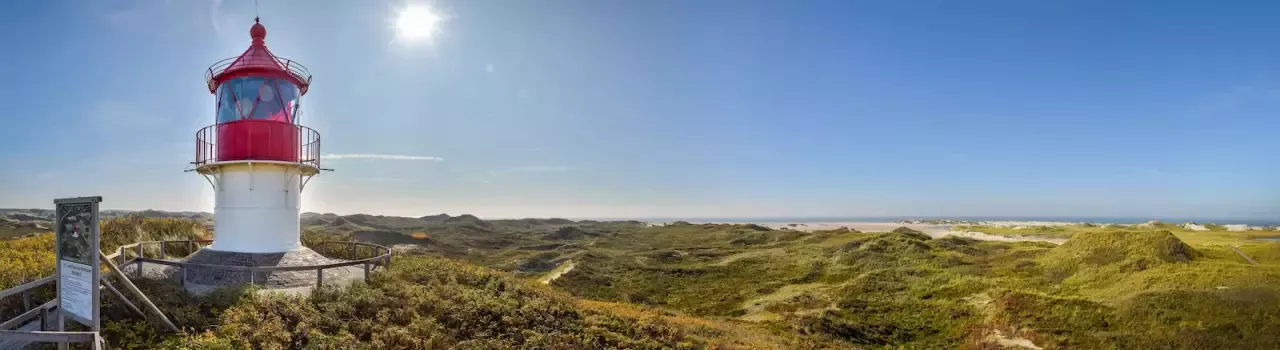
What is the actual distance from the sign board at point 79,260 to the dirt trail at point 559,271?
2276 cm

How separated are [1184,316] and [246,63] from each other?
27.6 m

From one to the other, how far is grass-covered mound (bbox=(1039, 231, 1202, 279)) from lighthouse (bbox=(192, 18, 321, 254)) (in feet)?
97.9

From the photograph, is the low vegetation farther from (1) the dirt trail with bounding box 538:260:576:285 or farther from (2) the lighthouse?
(2) the lighthouse

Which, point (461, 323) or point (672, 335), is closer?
point (461, 323)

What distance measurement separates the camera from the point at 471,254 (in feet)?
135

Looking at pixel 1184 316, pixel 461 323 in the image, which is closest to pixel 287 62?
pixel 461 323

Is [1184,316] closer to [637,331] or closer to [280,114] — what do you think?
[637,331]

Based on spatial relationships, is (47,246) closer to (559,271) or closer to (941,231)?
(559,271)

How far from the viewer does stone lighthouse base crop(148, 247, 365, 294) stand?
1116 cm

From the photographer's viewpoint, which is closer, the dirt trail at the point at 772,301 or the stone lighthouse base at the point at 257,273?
the stone lighthouse base at the point at 257,273

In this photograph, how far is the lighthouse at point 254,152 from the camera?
1213 centimetres

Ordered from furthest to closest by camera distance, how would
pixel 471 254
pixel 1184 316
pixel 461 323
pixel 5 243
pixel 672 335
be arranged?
pixel 471 254, pixel 5 243, pixel 1184 316, pixel 672 335, pixel 461 323

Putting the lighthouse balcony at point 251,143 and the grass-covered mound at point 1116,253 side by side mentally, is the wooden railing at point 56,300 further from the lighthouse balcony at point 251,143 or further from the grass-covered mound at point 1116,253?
the grass-covered mound at point 1116,253

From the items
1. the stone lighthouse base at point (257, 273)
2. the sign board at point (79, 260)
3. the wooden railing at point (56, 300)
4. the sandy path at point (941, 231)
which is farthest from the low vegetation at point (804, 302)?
the sandy path at point (941, 231)
